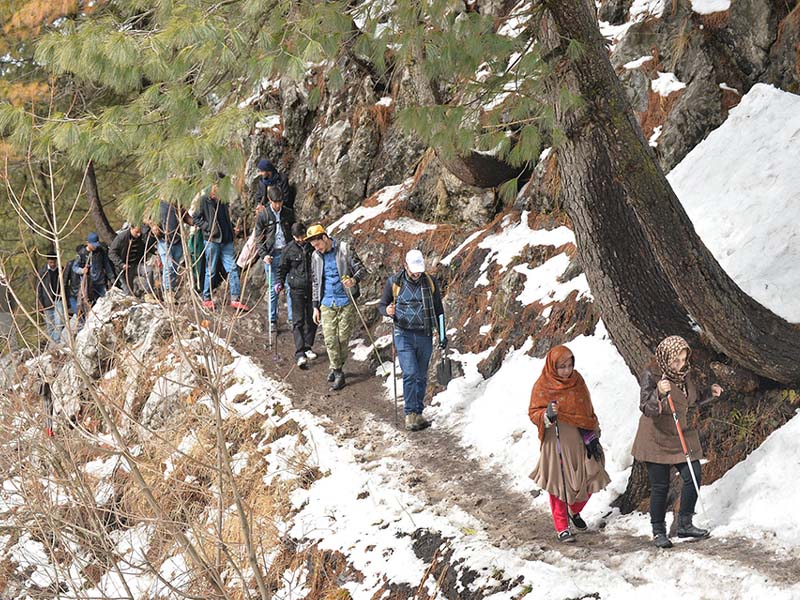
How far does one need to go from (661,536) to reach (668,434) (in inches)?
27.4

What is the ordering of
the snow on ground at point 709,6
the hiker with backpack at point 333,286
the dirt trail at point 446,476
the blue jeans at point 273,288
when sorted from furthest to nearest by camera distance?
the blue jeans at point 273,288
the snow on ground at point 709,6
the hiker with backpack at point 333,286
the dirt trail at point 446,476

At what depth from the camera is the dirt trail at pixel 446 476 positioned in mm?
5363

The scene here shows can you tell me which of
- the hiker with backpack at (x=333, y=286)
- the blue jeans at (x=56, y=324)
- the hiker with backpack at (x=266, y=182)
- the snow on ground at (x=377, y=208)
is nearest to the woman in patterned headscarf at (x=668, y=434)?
the blue jeans at (x=56, y=324)

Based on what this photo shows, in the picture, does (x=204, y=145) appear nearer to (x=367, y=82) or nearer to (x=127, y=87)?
(x=127, y=87)

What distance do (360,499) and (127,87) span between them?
4.27 meters

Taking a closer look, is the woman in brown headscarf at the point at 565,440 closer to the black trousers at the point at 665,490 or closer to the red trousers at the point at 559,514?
the red trousers at the point at 559,514

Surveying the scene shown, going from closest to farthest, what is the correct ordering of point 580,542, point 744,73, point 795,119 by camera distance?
point 580,542
point 795,119
point 744,73

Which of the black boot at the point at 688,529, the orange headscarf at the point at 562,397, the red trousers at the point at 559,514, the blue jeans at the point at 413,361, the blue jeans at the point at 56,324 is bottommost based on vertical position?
the black boot at the point at 688,529

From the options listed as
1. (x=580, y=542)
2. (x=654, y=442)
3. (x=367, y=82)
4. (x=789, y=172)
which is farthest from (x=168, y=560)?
(x=367, y=82)

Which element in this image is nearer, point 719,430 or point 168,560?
point 719,430

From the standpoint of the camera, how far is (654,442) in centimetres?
567

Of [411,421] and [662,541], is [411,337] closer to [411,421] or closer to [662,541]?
[411,421]

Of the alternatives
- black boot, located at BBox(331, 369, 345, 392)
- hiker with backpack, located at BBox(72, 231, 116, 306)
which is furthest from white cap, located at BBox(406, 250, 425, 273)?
hiker with backpack, located at BBox(72, 231, 116, 306)

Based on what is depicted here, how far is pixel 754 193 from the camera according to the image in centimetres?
853
